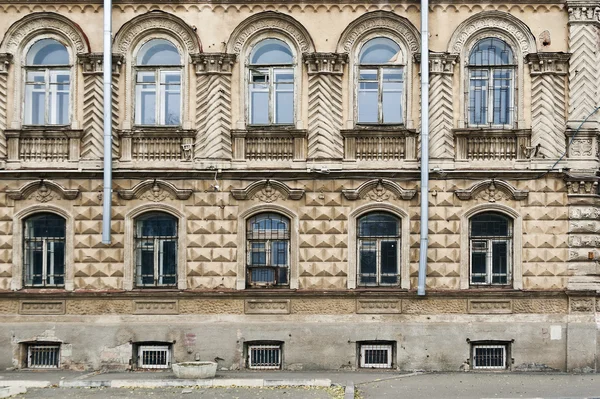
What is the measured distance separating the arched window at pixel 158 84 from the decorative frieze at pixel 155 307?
4.01 meters

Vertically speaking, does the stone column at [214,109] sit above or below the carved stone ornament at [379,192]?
above

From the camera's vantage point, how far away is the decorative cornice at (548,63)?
1800 cm

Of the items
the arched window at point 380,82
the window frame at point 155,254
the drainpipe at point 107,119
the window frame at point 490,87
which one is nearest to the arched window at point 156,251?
the window frame at point 155,254

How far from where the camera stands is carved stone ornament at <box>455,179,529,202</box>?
18000 mm

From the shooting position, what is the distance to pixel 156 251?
1847 cm

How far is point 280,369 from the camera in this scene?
18.1 metres

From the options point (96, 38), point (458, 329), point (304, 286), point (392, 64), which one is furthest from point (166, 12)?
point (458, 329)

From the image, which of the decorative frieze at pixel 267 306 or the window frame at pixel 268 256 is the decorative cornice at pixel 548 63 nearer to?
the window frame at pixel 268 256

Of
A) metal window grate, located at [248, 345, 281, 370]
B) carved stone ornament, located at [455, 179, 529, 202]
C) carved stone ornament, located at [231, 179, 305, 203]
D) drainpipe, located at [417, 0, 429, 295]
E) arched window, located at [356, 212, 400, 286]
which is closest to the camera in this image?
drainpipe, located at [417, 0, 429, 295]

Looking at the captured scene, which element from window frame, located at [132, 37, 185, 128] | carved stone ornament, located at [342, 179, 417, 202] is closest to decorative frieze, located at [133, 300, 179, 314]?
window frame, located at [132, 37, 185, 128]

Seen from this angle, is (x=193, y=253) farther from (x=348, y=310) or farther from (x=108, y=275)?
(x=348, y=310)

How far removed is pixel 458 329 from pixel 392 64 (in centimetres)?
609

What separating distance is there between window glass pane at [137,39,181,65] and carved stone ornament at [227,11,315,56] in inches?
51.1

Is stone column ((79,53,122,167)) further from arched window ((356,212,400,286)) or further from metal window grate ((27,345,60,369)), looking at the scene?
arched window ((356,212,400,286))
